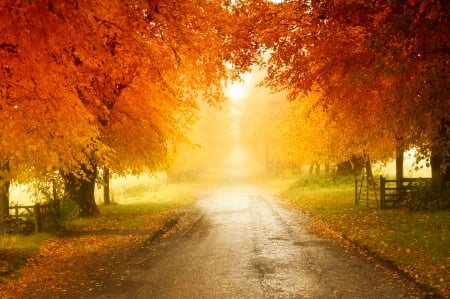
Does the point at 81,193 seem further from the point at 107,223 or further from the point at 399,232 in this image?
the point at 399,232

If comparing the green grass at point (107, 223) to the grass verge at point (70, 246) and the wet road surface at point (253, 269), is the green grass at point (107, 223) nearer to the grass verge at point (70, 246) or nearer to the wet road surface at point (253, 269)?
the grass verge at point (70, 246)

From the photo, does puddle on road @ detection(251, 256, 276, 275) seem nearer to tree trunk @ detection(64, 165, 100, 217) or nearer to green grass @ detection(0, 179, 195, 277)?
green grass @ detection(0, 179, 195, 277)

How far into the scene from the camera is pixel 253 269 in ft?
31.3

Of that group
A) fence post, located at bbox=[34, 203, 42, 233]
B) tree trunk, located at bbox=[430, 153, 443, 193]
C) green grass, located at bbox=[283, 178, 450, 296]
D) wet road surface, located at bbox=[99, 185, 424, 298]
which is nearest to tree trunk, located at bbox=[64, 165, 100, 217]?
fence post, located at bbox=[34, 203, 42, 233]

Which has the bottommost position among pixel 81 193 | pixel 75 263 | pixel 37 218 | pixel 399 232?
pixel 75 263

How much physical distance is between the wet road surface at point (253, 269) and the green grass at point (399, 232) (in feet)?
A: 2.09

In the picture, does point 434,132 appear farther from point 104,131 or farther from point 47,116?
point 104,131

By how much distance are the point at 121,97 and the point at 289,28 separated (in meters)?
7.85

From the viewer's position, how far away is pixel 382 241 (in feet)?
37.8

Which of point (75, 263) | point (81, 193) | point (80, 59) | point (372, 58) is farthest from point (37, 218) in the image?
point (372, 58)

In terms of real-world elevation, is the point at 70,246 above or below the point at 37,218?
below

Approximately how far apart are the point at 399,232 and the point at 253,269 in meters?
5.41

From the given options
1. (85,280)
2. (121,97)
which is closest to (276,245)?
(85,280)

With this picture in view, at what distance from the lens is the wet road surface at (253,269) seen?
314 inches
